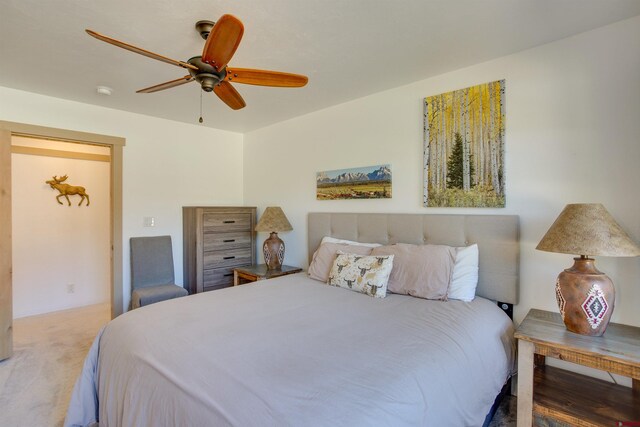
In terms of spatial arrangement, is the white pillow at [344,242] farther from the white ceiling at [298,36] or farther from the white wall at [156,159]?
the white wall at [156,159]

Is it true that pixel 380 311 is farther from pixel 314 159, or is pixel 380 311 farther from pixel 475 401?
pixel 314 159

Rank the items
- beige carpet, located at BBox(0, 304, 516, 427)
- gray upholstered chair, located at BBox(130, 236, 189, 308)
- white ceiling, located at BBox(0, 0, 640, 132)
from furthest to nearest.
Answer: gray upholstered chair, located at BBox(130, 236, 189, 308), beige carpet, located at BBox(0, 304, 516, 427), white ceiling, located at BBox(0, 0, 640, 132)

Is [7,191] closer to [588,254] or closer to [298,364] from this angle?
[298,364]

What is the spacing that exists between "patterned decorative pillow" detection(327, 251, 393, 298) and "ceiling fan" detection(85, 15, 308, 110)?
1338 millimetres

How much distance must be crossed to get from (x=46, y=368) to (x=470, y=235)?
3587mm

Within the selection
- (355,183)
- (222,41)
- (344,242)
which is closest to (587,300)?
(344,242)

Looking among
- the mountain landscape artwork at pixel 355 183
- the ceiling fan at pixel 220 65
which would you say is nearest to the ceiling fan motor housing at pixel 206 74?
the ceiling fan at pixel 220 65

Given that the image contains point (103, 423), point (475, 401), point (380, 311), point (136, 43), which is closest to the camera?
point (475, 401)

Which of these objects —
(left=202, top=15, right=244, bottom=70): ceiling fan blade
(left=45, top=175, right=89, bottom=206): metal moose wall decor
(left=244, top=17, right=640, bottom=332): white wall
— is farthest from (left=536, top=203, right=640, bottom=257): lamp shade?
(left=45, top=175, right=89, bottom=206): metal moose wall decor

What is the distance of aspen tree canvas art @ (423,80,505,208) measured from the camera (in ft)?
7.36

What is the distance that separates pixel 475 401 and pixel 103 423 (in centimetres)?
182

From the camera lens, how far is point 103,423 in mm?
→ 1601

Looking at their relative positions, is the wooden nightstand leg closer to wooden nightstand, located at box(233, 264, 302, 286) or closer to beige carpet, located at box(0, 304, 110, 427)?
wooden nightstand, located at box(233, 264, 302, 286)

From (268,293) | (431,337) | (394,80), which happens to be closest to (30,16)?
(268,293)
